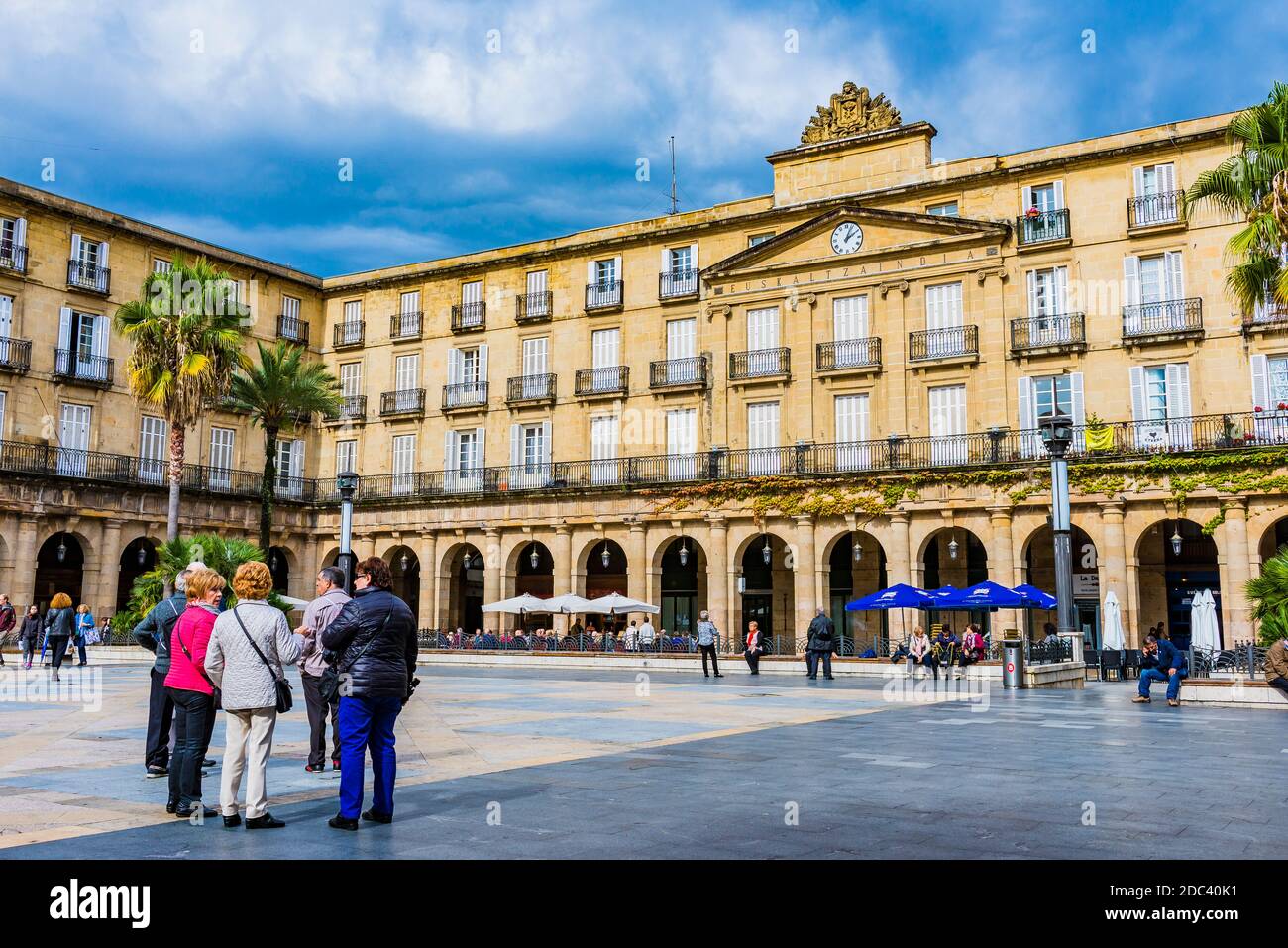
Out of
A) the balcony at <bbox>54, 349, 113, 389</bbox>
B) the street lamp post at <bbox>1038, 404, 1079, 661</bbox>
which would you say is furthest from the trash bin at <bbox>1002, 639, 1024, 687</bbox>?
the balcony at <bbox>54, 349, 113, 389</bbox>

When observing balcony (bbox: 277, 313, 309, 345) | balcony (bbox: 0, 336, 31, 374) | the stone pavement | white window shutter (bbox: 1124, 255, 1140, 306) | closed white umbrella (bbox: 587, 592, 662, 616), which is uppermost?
balcony (bbox: 277, 313, 309, 345)

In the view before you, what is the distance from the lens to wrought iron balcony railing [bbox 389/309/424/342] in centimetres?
4512

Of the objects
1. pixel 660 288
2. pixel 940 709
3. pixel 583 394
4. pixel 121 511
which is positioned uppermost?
pixel 660 288

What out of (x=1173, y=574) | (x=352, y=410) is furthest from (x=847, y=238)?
(x=352, y=410)

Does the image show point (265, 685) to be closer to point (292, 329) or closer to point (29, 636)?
point (29, 636)

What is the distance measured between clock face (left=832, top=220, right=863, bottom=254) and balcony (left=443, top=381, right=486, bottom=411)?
14.6 m

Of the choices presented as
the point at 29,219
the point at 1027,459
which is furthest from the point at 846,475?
the point at 29,219

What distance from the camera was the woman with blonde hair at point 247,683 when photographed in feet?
22.2

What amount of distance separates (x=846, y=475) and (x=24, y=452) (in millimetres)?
26688

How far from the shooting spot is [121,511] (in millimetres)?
38156

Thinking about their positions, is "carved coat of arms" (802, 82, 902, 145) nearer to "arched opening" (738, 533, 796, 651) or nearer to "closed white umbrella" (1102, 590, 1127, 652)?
"arched opening" (738, 533, 796, 651)

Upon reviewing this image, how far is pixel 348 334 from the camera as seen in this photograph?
4656 cm

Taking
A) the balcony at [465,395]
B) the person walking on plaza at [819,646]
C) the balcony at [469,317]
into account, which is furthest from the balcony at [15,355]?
the person walking on plaza at [819,646]
